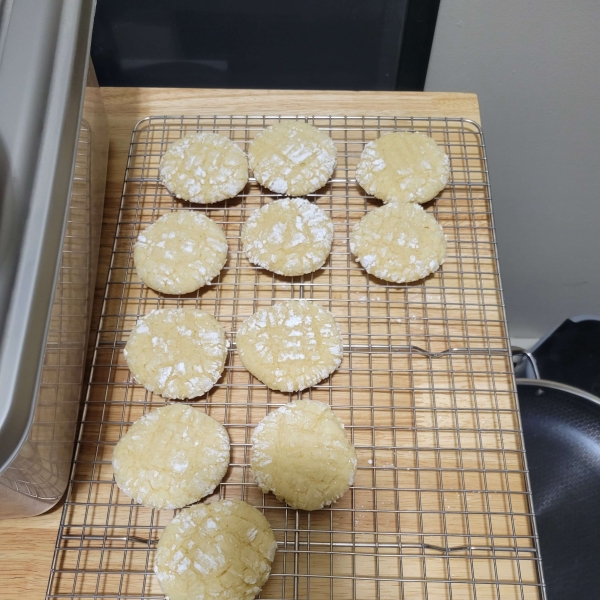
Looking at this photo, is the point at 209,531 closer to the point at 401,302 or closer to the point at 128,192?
the point at 401,302

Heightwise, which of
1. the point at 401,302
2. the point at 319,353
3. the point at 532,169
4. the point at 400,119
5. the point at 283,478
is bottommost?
the point at 283,478

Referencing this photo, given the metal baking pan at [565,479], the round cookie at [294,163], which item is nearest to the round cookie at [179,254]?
the round cookie at [294,163]

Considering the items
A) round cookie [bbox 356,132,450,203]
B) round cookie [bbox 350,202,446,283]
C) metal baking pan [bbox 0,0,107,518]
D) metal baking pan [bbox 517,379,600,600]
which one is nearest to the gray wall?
round cookie [bbox 356,132,450,203]

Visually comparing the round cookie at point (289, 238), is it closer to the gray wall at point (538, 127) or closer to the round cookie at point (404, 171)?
the round cookie at point (404, 171)

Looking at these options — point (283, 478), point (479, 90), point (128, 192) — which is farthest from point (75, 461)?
point (479, 90)

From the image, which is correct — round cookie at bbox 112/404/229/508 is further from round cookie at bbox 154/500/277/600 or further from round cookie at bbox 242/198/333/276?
round cookie at bbox 242/198/333/276
